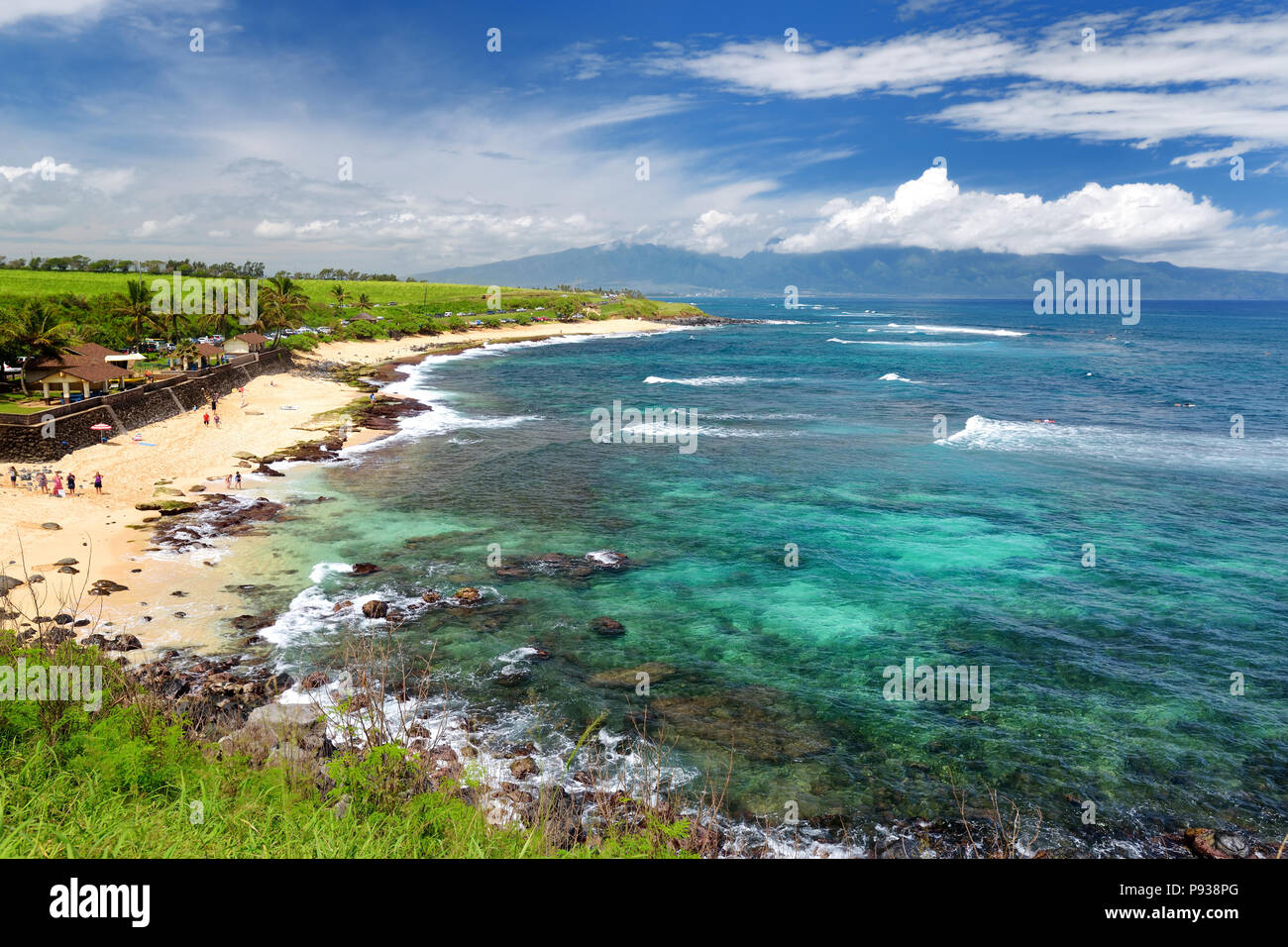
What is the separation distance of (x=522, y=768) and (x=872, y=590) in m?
16.2

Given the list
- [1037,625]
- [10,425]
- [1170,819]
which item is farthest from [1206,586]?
[10,425]

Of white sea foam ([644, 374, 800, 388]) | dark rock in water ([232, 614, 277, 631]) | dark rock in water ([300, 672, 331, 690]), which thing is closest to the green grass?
dark rock in water ([300, 672, 331, 690])

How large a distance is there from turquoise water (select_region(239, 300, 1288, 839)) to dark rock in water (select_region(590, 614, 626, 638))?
0.32 meters

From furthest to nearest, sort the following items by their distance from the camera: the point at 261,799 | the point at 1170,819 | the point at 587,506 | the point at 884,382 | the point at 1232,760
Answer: the point at 884,382 < the point at 587,506 < the point at 1232,760 < the point at 1170,819 < the point at 261,799

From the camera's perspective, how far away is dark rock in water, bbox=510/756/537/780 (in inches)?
649

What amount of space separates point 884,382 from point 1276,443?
38.5 metres

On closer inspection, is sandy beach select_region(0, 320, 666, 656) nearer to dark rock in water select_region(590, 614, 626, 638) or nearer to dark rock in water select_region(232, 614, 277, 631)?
dark rock in water select_region(232, 614, 277, 631)

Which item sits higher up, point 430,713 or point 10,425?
point 10,425

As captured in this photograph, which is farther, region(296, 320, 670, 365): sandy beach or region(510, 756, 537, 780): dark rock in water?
region(296, 320, 670, 365): sandy beach

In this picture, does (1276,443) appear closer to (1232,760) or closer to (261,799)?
(1232,760)

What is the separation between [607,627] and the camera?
78.6 ft

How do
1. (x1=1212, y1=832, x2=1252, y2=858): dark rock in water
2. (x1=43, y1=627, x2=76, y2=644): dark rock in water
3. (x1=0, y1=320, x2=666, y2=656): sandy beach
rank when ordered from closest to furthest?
1. (x1=1212, y1=832, x2=1252, y2=858): dark rock in water
2. (x1=43, y1=627, x2=76, y2=644): dark rock in water
3. (x1=0, y1=320, x2=666, y2=656): sandy beach
